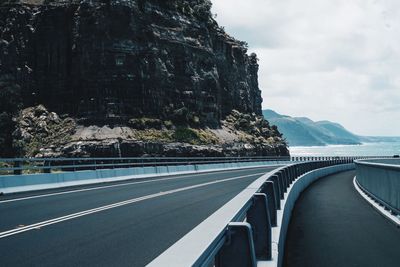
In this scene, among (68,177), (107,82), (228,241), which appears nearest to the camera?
(228,241)

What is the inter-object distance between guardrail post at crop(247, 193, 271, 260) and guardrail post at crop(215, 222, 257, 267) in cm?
193

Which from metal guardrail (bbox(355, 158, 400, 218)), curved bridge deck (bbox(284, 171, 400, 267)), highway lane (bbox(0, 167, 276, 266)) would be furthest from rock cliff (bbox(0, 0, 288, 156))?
curved bridge deck (bbox(284, 171, 400, 267))

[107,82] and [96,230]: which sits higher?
[107,82]

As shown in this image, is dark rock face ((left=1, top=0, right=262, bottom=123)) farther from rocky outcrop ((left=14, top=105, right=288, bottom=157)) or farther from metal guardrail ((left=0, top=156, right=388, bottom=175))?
metal guardrail ((left=0, top=156, right=388, bottom=175))

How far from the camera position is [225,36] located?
414 ft

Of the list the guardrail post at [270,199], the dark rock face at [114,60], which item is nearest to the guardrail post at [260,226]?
the guardrail post at [270,199]

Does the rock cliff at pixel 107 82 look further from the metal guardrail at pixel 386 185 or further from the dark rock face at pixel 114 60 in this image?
the metal guardrail at pixel 386 185

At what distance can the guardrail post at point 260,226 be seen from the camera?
6059 mm

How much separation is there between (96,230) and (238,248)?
21.8 ft

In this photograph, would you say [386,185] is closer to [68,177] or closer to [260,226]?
[260,226]

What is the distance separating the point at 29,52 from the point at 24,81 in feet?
20.9

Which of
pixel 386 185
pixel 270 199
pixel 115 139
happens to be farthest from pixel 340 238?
pixel 115 139

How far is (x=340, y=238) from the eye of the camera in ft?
34.3

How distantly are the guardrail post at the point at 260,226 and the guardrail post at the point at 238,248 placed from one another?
6.35ft
